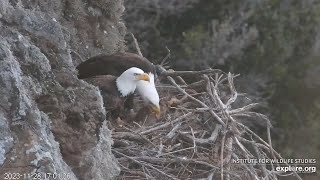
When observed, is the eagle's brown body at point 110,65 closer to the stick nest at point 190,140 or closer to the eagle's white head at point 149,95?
the eagle's white head at point 149,95

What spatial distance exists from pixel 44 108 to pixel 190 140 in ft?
4.26

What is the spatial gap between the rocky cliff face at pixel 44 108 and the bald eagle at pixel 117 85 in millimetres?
669

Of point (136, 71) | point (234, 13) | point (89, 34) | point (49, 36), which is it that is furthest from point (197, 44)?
point (49, 36)

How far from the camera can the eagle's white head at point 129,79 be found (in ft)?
11.6

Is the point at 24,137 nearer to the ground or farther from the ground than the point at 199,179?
nearer to the ground

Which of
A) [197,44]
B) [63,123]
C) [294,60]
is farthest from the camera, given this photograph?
[294,60]

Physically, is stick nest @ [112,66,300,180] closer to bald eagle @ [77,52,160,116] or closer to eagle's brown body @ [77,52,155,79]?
bald eagle @ [77,52,160,116]

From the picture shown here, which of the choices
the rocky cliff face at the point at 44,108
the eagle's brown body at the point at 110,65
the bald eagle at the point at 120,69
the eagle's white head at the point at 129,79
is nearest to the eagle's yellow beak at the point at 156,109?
the bald eagle at the point at 120,69

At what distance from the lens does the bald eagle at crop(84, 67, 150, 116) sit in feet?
11.4

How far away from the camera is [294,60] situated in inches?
275

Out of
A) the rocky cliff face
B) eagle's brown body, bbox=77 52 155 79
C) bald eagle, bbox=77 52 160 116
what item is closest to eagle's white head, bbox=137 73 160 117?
bald eagle, bbox=77 52 160 116

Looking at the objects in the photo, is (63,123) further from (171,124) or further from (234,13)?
(234,13)

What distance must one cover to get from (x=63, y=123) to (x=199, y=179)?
1.03 metres

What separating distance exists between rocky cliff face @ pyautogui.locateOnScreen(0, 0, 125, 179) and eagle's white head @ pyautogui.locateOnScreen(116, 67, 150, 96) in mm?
743
